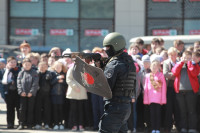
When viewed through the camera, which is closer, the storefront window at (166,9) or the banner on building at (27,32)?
the banner on building at (27,32)

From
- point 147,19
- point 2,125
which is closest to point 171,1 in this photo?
point 147,19

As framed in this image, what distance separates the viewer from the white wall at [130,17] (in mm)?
20391

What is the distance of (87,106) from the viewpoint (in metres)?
11.6

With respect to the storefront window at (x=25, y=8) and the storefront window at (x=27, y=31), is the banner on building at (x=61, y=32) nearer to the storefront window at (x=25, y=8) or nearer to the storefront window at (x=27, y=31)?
the storefront window at (x=27, y=31)

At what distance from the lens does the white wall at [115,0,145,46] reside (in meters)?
20.4

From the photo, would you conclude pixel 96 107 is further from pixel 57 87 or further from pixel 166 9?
pixel 166 9

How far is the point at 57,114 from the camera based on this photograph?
11.6 metres

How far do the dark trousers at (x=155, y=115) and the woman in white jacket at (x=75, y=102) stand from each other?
5.76 ft

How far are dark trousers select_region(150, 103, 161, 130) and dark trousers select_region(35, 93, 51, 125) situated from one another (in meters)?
2.67

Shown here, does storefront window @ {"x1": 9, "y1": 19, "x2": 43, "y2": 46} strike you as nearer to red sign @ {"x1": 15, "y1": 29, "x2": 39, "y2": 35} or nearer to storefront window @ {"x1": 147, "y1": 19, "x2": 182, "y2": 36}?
red sign @ {"x1": 15, "y1": 29, "x2": 39, "y2": 35}

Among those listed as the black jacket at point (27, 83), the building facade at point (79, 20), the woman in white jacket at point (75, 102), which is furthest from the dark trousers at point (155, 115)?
the building facade at point (79, 20)

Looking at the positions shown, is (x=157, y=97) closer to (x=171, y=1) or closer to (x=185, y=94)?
(x=185, y=94)

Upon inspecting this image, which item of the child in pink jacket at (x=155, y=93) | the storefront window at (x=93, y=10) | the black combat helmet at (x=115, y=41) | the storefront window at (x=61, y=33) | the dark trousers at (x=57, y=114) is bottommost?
the dark trousers at (x=57, y=114)

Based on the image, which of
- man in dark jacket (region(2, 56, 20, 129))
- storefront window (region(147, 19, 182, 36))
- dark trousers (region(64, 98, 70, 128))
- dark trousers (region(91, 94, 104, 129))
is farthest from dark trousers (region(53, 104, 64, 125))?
storefront window (region(147, 19, 182, 36))
